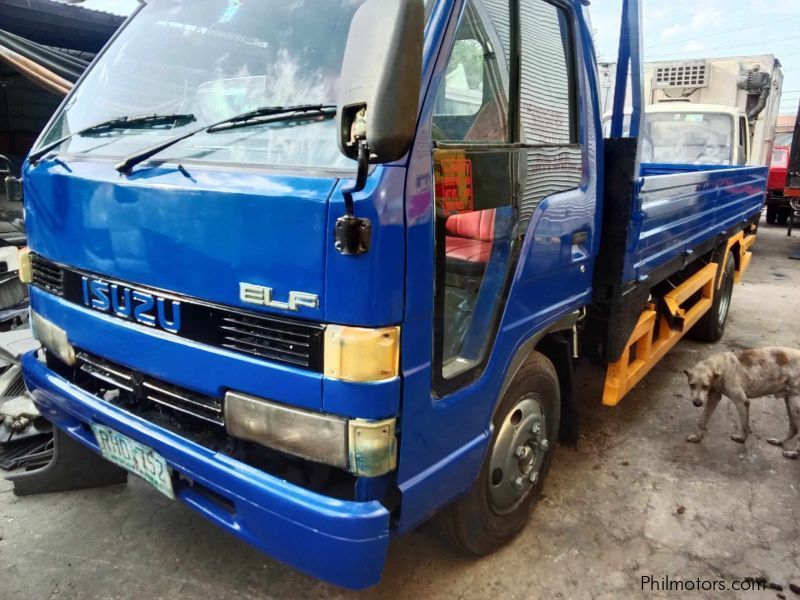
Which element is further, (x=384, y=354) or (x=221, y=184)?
(x=221, y=184)

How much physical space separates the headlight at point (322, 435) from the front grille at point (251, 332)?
0.14 m

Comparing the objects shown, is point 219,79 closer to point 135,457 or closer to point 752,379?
point 135,457

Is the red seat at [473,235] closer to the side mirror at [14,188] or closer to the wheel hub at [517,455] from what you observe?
the wheel hub at [517,455]

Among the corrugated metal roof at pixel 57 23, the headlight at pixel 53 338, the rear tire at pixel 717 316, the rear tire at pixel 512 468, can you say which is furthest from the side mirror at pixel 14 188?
the corrugated metal roof at pixel 57 23

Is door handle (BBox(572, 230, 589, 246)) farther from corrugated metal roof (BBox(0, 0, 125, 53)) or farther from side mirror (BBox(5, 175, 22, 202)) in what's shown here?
corrugated metal roof (BBox(0, 0, 125, 53))

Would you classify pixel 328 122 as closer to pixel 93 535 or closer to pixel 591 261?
pixel 591 261

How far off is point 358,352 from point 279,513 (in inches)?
21.4

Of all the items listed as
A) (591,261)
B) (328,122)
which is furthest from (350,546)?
(591,261)

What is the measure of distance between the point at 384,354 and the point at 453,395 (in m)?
0.39

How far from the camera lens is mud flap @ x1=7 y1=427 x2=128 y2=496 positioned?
277 cm

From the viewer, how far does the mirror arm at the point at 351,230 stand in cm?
151

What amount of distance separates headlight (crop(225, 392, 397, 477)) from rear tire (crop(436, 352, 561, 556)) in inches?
26.6

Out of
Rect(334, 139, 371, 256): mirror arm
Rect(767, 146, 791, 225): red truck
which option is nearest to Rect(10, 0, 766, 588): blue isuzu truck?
Rect(334, 139, 371, 256): mirror arm

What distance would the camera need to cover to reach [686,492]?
123 inches
